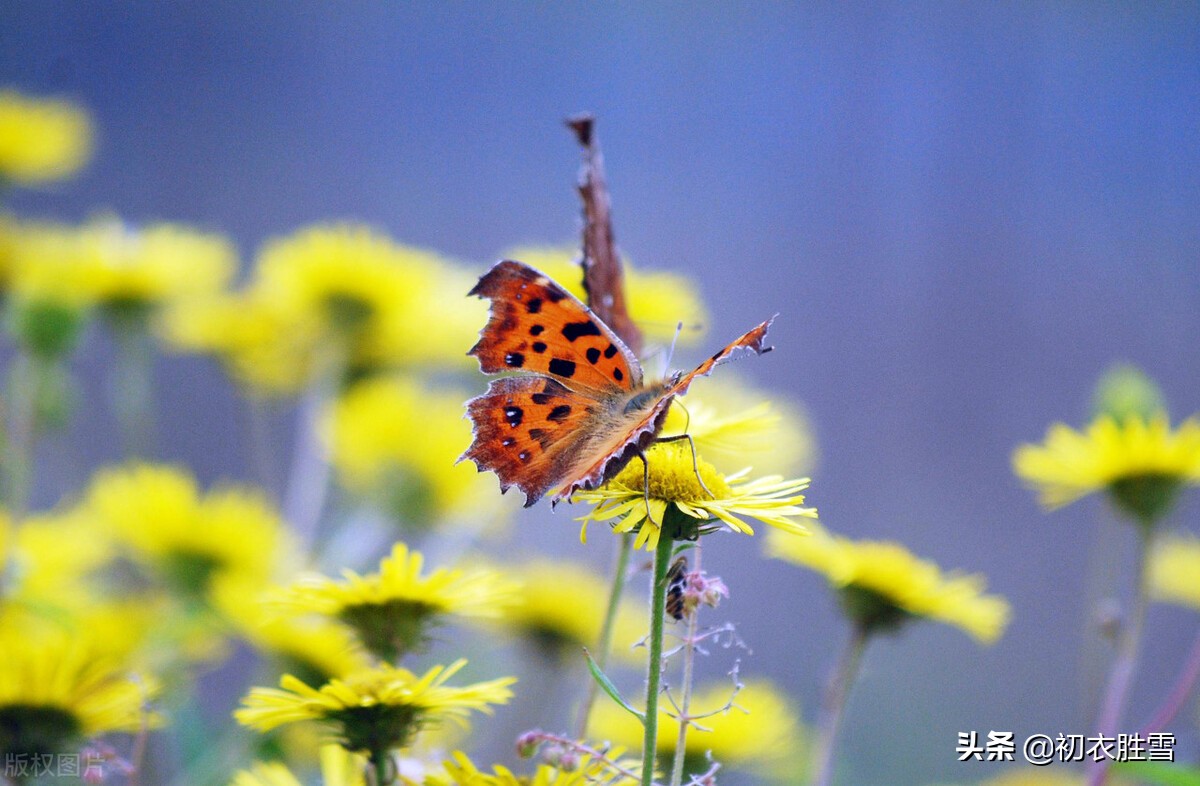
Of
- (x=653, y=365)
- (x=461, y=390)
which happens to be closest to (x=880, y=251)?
(x=461, y=390)

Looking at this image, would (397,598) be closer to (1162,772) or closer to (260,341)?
(1162,772)

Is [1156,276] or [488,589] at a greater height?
[1156,276]

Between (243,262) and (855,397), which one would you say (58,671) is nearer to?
(243,262)

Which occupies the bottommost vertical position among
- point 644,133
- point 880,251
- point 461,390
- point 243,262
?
point 461,390

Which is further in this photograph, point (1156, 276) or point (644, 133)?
point (644, 133)

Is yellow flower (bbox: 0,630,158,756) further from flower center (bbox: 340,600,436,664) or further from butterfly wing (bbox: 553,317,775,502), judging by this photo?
butterfly wing (bbox: 553,317,775,502)

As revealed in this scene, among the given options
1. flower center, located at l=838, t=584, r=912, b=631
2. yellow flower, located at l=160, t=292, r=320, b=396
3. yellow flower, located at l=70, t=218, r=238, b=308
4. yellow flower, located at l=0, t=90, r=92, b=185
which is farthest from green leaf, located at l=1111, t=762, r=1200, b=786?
yellow flower, located at l=0, t=90, r=92, b=185
